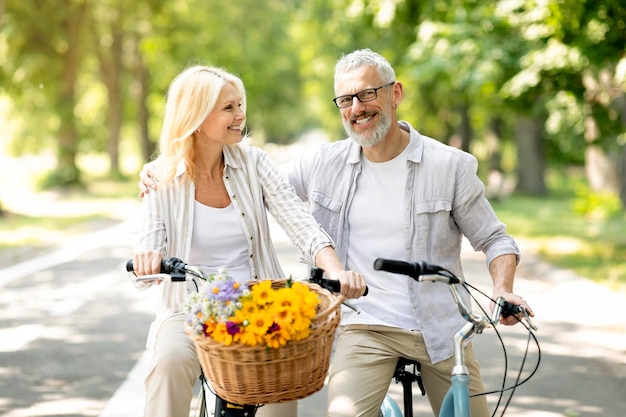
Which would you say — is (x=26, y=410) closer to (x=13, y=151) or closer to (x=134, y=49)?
(x=134, y=49)

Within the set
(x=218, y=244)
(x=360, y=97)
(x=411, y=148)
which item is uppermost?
(x=360, y=97)

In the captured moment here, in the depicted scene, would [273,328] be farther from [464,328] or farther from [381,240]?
[381,240]

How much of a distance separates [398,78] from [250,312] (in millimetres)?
20769

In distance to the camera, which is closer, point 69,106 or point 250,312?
point 250,312

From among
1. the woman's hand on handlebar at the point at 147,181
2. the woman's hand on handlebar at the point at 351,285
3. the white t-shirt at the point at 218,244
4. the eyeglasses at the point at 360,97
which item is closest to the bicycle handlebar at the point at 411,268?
the woman's hand on handlebar at the point at 351,285

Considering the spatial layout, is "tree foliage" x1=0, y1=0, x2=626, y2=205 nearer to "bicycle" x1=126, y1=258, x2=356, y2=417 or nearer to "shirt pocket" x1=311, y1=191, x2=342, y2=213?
"shirt pocket" x1=311, y1=191, x2=342, y2=213

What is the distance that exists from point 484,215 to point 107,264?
355 inches

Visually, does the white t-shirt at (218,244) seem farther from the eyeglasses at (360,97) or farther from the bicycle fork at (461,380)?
the bicycle fork at (461,380)

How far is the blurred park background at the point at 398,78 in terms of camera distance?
38.1 feet

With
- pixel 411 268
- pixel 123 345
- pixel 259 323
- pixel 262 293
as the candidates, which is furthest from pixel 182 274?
pixel 123 345

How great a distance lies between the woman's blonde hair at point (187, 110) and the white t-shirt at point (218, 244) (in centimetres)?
18

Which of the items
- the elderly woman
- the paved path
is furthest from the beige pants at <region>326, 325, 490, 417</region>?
the paved path

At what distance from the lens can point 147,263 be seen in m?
3.13

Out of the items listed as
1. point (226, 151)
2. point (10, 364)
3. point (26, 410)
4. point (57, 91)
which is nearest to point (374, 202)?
point (226, 151)
